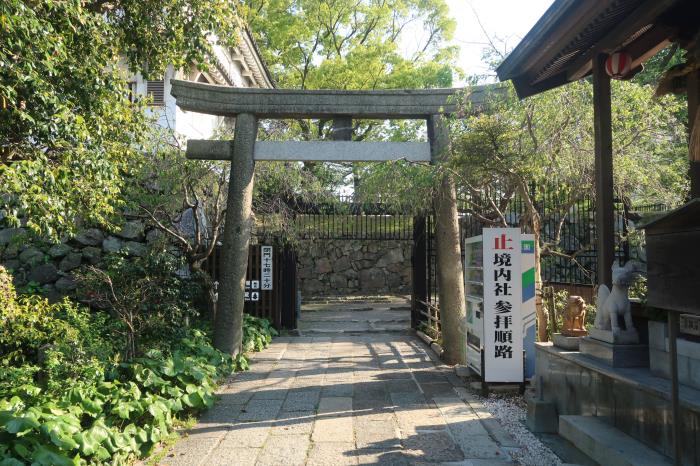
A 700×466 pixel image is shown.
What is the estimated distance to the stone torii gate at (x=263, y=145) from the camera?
9.28m

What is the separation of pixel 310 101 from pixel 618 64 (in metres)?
5.21

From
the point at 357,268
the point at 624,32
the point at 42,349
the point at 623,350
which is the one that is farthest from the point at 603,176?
the point at 357,268

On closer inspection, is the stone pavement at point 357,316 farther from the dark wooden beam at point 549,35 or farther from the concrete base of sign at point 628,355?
the concrete base of sign at point 628,355

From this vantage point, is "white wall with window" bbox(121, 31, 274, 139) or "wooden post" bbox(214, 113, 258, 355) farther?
"white wall with window" bbox(121, 31, 274, 139)

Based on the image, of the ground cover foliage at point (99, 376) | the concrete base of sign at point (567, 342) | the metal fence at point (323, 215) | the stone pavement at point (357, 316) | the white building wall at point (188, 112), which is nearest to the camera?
the ground cover foliage at point (99, 376)

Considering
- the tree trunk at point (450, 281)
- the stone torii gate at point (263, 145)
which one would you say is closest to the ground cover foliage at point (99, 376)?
the stone torii gate at point (263, 145)

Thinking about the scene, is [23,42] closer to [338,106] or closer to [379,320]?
[338,106]

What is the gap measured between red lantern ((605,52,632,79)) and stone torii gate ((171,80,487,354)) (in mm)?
3796

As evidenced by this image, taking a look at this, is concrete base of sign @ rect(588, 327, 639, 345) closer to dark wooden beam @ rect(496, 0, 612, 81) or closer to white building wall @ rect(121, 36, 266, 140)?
dark wooden beam @ rect(496, 0, 612, 81)

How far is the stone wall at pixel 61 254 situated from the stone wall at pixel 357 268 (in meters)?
10.7

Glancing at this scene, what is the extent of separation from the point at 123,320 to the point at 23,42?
12.1 feet

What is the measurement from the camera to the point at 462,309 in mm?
9453

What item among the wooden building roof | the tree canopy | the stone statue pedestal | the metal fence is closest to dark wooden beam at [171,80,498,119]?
the tree canopy

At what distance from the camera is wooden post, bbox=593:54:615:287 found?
17.8 feet
